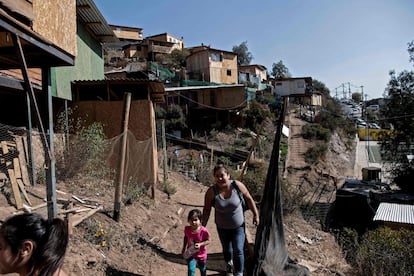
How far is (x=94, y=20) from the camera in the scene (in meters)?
13.7

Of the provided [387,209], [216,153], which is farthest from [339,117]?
[387,209]

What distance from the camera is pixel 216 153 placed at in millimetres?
26125

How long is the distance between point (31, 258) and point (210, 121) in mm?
31519

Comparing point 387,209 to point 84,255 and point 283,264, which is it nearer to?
point 283,264

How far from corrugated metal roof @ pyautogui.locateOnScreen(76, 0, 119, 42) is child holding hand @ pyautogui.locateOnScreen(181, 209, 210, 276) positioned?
9946mm

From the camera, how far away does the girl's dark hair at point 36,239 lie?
1726mm

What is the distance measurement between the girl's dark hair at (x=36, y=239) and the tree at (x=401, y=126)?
81.6ft

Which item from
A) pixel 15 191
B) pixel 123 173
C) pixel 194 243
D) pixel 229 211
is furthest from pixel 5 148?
pixel 229 211

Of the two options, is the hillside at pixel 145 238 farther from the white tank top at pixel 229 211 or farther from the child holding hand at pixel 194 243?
the white tank top at pixel 229 211

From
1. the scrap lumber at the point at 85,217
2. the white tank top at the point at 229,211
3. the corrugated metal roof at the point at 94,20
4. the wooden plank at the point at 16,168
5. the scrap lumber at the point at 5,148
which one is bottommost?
the scrap lumber at the point at 85,217

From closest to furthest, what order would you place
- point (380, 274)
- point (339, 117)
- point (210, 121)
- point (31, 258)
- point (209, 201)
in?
point (31, 258) → point (209, 201) → point (380, 274) → point (210, 121) → point (339, 117)

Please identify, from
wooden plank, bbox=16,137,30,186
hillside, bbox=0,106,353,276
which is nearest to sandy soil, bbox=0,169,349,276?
hillside, bbox=0,106,353,276

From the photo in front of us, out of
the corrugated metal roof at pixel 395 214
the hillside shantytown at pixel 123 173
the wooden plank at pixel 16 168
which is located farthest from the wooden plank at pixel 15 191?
the corrugated metal roof at pixel 395 214

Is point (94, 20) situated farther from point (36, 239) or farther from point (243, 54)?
point (243, 54)
